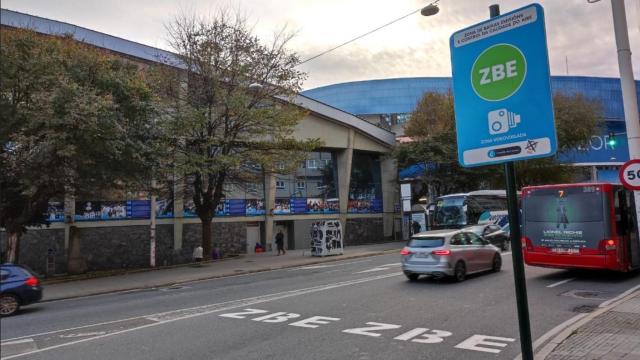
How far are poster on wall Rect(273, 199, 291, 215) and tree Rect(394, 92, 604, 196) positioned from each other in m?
10.3

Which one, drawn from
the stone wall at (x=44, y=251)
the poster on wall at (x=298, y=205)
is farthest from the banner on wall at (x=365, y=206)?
the stone wall at (x=44, y=251)

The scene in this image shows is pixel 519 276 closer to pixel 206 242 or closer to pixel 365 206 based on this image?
pixel 206 242

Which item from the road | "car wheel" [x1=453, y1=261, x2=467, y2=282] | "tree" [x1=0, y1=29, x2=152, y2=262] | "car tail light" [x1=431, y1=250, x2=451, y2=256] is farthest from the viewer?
"tree" [x1=0, y1=29, x2=152, y2=262]

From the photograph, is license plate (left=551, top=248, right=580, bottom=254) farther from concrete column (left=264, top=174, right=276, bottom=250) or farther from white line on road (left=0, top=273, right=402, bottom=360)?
concrete column (left=264, top=174, right=276, bottom=250)

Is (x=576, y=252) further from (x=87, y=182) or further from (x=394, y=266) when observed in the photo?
(x=87, y=182)

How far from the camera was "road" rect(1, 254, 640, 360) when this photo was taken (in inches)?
303

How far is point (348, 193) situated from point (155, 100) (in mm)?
22780

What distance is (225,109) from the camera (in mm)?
25359

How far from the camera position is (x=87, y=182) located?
19578 mm

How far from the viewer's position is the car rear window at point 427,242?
15.0 metres

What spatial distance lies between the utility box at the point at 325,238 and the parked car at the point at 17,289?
17158mm

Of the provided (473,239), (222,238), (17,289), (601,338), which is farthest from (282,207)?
(601,338)

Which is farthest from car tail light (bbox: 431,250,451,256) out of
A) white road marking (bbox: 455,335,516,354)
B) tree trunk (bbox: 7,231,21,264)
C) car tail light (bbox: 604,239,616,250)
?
tree trunk (bbox: 7,231,21,264)

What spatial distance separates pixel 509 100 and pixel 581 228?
12.2 m
